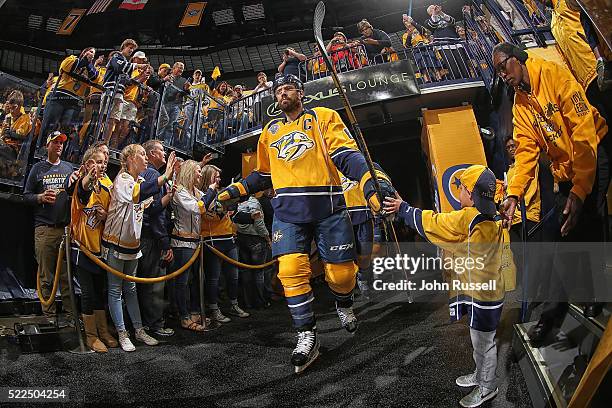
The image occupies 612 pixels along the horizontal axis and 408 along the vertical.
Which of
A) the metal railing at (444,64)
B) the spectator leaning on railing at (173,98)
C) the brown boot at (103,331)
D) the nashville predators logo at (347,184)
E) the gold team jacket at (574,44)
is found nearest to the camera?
the gold team jacket at (574,44)

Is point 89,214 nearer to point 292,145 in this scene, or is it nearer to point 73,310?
point 73,310

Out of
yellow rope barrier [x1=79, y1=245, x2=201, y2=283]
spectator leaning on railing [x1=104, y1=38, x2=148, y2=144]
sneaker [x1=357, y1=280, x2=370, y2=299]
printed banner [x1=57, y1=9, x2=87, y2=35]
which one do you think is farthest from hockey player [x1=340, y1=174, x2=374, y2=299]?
printed banner [x1=57, y1=9, x2=87, y2=35]

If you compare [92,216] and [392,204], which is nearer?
[392,204]

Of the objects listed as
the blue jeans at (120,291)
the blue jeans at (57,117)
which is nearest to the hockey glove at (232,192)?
the blue jeans at (120,291)

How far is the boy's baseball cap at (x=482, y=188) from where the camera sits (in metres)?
1.21

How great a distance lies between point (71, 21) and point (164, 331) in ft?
3.44

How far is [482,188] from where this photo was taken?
1220mm

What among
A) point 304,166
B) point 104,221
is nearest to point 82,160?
point 104,221

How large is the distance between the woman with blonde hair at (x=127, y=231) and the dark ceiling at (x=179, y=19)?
0.37 meters

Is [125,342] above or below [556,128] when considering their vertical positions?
below

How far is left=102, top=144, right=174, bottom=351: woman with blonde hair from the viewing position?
163cm

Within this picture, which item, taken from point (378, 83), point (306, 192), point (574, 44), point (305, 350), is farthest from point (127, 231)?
point (574, 44)

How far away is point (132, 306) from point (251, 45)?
0.98 m

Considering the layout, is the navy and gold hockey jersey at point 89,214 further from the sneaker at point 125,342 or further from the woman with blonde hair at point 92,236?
the sneaker at point 125,342
